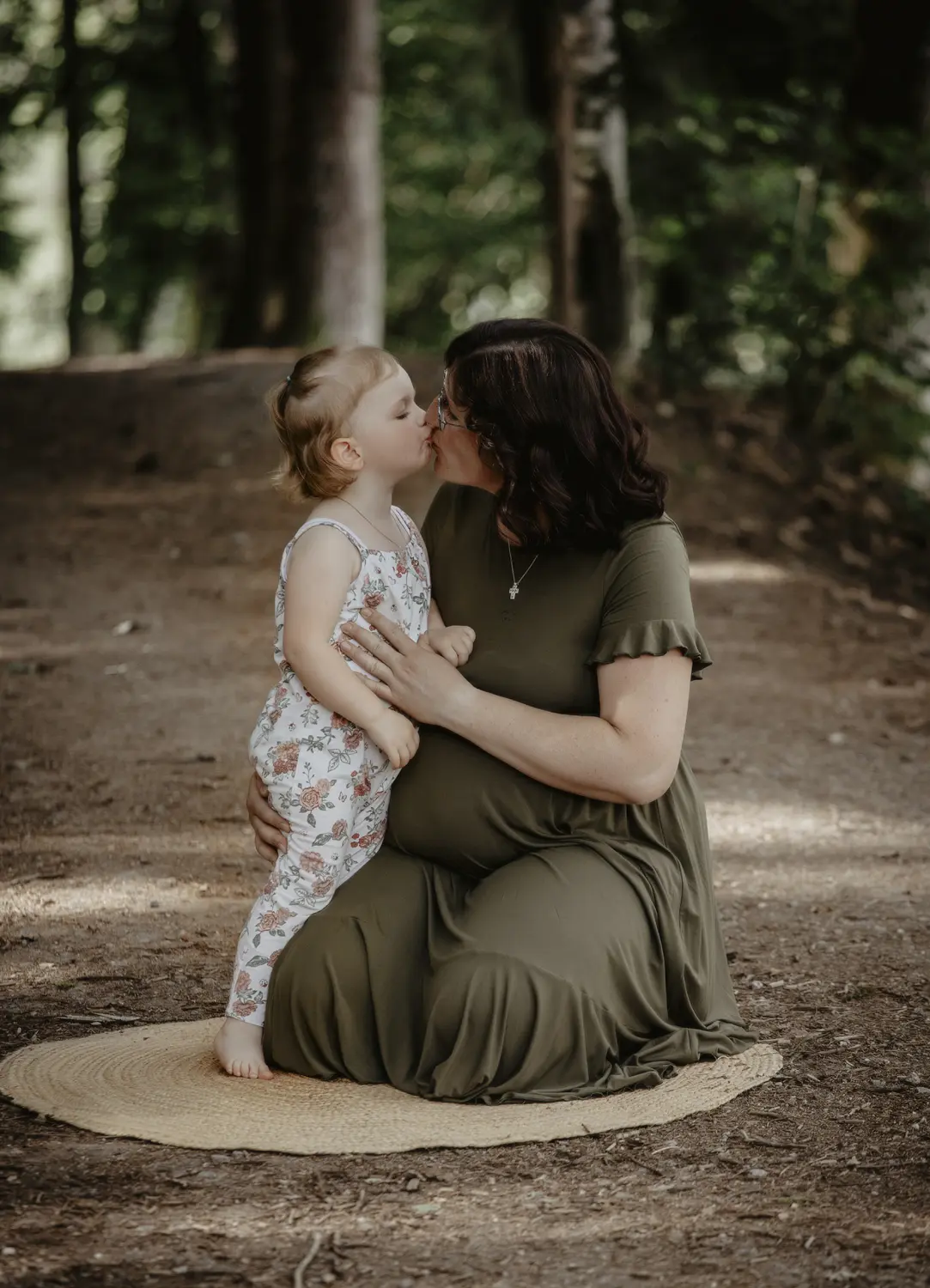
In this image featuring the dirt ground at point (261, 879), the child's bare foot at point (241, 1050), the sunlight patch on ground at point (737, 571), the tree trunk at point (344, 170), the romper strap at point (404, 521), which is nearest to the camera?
the dirt ground at point (261, 879)

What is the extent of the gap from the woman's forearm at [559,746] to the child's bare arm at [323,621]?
0.20m

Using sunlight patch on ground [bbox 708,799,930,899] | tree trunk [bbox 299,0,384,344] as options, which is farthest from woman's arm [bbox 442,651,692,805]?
tree trunk [bbox 299,0,384,344]

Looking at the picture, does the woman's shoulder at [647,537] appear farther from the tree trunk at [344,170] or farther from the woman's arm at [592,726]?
the tree trunk at [344,170]

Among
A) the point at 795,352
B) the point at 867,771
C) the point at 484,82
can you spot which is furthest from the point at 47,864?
the point at 484,82

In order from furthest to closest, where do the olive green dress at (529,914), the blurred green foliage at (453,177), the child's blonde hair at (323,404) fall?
the blurred green foliage at (453,177)
the child's blonde hair at (323,404)
the olive green dress at (529,914)

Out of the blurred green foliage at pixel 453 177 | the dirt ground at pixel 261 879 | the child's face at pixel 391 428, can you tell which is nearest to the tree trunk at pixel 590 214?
the dirt ground at pixel 261 879

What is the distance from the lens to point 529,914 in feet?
10.7

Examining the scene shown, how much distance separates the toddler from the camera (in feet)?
11.0

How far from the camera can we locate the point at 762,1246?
2641 mm

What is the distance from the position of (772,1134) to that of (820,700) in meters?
4.62

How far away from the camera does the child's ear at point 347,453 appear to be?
348 cm

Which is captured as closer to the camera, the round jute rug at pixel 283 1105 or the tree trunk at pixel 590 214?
the round jute rug at pixel 283 1105

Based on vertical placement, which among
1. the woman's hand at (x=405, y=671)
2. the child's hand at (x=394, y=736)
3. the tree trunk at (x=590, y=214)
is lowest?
the child's hand at (x=394, y=736)

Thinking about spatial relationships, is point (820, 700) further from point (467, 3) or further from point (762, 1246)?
point (467, 3)
